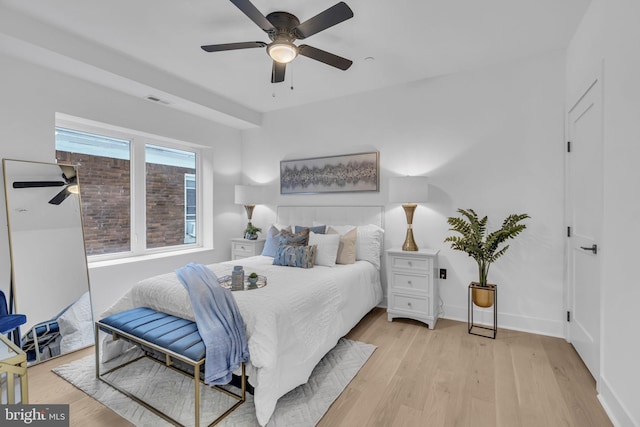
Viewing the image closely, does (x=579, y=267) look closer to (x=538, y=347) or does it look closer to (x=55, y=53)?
(x=538, y=347)

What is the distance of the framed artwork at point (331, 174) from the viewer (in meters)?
3.75

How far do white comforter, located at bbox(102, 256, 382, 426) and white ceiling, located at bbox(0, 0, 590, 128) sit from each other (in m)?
2.04

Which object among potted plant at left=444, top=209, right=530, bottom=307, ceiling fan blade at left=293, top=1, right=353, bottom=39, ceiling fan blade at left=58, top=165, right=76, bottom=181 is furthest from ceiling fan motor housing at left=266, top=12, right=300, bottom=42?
ceiling fan blade at left=58, top=165, right=76, bottom=181

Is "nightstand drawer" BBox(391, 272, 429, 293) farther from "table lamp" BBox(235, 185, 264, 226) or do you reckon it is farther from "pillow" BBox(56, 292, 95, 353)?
"pillow" BBox(56, 292, 95, 353)

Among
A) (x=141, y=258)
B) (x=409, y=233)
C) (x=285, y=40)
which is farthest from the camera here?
(x=141, y=258)

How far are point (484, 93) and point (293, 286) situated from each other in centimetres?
280

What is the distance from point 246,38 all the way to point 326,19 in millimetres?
1076

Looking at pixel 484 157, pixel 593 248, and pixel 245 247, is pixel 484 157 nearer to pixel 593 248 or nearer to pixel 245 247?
pixel 593 248

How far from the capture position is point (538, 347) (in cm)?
266

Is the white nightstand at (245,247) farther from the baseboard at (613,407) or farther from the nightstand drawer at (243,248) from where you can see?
the baseboard at (613,407)

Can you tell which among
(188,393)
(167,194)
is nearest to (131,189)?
(167,194)

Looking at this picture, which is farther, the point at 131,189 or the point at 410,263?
the point at 131,189

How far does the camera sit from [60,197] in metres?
2.77

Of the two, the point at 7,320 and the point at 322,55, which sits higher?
the point at 322,55
